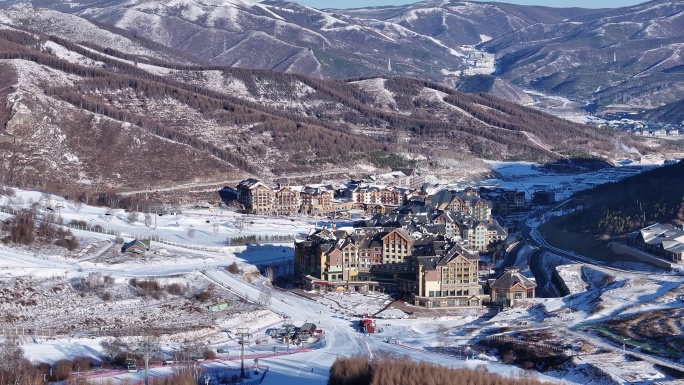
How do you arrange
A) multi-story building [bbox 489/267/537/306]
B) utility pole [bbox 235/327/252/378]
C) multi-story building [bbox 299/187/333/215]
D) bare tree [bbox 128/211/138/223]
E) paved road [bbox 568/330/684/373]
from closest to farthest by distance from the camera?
paved road [bbox 568/330/684/373], utility pole [bbox 235/327/252/378], multi-story building [bbox 489/267/537/306], bare tree [bbox 128/211/138/223], multi-story building [bbox 299/187/333/215]

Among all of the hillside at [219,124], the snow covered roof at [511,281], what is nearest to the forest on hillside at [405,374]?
the snow covered roof at [511,281]

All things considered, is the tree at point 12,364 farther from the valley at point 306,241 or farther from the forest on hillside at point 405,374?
the forest on hillside at point 405,374

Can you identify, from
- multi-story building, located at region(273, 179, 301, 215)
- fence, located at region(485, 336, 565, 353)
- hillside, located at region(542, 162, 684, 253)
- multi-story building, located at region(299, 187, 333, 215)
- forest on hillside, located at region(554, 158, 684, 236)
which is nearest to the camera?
fence, located at region(485, 336, 565, 353)

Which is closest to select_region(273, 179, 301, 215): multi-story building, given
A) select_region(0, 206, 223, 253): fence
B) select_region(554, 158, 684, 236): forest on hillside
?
select_region(0, 206, 223, 253): fence

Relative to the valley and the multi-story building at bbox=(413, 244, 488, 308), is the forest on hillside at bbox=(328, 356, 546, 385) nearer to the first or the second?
the valley

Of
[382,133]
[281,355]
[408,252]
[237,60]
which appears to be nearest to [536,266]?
[408,252]

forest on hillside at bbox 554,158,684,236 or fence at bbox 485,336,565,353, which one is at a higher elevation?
forest on hillside at bbox 554,158,684,236

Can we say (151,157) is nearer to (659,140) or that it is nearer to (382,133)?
(382,133)
